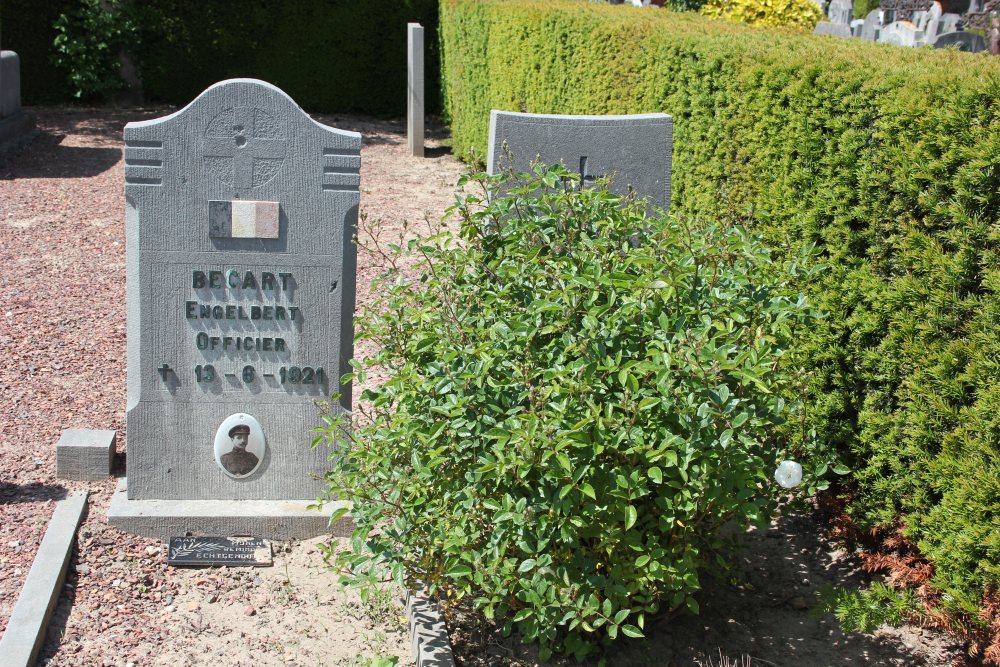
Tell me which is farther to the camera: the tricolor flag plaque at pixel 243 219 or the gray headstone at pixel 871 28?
the gray headstone at pixel 871 28

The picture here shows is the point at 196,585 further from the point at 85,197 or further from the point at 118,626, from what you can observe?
the point at 85,197

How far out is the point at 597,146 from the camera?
5.20 m

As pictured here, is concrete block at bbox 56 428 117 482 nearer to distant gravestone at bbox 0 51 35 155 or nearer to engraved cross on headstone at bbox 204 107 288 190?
engraved cross on headstone at bbox 204 107 288 190

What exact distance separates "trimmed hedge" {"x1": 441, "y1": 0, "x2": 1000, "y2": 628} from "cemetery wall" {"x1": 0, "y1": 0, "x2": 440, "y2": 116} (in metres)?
11.6

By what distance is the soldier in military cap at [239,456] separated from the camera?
13.6 ft

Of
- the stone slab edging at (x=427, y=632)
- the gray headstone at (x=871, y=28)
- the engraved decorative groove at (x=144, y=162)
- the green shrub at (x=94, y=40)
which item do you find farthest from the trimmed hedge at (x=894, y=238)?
the green shrub at (x=94, y=40)

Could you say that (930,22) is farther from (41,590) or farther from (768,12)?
(41,590)

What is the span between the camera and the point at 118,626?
3.53 m

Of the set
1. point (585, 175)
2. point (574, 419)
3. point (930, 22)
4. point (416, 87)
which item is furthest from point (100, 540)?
point (930, 22)

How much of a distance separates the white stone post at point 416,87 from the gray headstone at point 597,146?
7505 millimetres

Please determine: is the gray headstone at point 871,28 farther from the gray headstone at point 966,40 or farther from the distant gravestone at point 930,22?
the gray headstone at point 966,40

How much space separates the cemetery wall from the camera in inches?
607

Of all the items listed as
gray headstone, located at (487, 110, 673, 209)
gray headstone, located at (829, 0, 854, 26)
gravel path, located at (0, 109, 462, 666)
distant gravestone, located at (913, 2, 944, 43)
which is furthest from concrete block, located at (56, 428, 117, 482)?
gray headstone, located at (829, 0, 854, 26)

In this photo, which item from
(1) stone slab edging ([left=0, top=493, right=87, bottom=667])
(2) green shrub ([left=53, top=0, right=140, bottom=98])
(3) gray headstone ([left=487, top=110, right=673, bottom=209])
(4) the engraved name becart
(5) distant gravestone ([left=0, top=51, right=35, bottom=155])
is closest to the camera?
(1) stone slab edging ([left=0, top=493, right=87, bottom=667])
